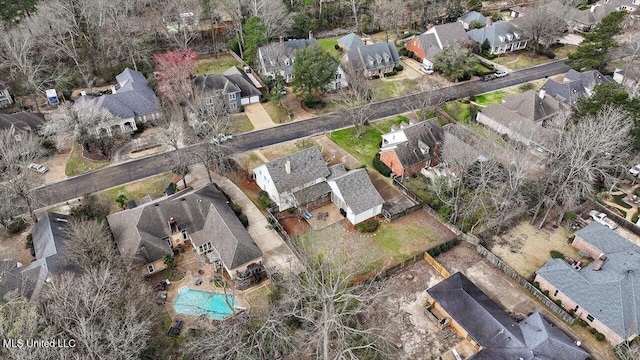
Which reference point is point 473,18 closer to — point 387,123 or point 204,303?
point 387,123

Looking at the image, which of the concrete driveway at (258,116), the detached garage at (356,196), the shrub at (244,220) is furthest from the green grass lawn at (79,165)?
the detached garage at (356,196)

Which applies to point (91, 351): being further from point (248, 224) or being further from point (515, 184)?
point (515, 184)

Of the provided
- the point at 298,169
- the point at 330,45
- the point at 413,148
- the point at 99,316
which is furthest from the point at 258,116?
the point at 99,316

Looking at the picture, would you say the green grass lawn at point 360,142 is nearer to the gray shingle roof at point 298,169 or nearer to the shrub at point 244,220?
the gray shingle roof at point 298,169

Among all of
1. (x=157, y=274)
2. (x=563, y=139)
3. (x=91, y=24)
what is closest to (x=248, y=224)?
(x=157, y=274)

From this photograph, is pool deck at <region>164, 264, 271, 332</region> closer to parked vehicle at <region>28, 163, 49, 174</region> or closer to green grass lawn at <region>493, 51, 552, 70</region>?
parked vehicle at <region>28, 163, 49, 174</region>

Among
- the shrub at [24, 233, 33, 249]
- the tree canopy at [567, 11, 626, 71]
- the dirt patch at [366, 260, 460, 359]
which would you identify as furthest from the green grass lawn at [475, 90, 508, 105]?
the shrub at [24, 233, 33, 249]
